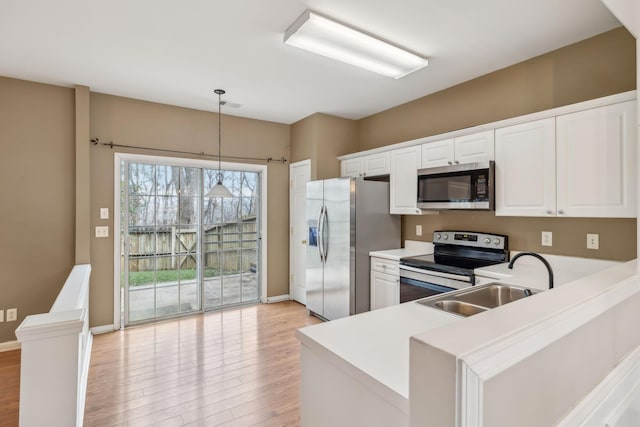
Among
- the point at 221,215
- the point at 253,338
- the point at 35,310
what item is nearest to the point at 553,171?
the point at 253,338

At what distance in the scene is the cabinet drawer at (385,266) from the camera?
338 cm

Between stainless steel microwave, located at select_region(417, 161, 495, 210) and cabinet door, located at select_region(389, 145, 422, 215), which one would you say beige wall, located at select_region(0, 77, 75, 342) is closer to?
cabinet door, located at select_region(389, 145, 422, 215)

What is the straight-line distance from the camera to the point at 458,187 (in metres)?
3.04

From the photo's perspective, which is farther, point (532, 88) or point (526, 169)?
point (532, 88)

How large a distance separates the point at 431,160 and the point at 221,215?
110 inches

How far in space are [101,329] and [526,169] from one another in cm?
451

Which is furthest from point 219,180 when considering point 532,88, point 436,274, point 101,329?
point 532,88

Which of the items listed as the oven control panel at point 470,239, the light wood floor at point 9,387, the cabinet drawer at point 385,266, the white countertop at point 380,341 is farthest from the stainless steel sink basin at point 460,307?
the light wood floor at point 9,387

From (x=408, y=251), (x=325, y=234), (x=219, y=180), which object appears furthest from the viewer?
(x=219, y=180)

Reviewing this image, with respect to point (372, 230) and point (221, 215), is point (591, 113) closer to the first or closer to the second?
point (372, 230)

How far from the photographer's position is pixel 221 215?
453 centimetres

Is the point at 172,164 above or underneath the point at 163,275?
above

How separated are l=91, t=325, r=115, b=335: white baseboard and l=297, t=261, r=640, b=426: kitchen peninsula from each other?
3298 mm

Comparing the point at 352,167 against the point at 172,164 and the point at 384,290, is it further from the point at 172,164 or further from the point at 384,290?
the point at 172,164
